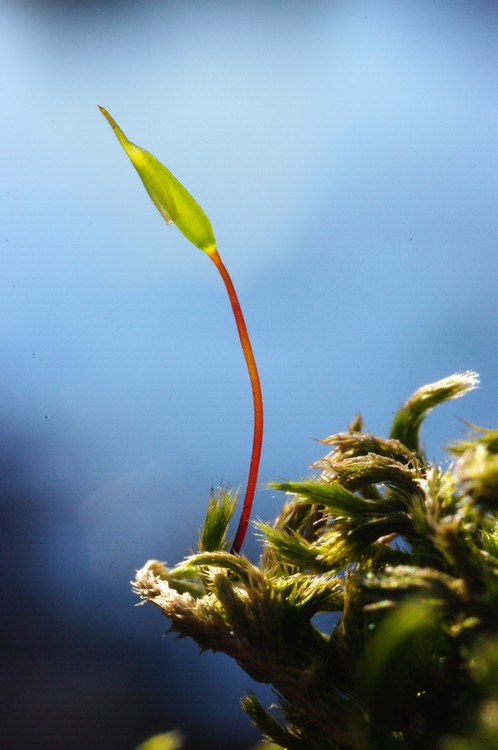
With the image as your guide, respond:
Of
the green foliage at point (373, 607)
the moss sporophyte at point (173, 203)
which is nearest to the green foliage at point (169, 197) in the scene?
the moss sporophyte at point (173, 203)

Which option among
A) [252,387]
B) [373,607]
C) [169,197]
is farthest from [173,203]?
[373,607]

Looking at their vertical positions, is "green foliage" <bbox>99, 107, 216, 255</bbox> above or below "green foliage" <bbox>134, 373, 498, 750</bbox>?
above

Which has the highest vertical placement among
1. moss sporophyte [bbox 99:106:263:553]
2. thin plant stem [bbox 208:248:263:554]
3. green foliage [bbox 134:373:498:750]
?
moss sporophyte [bbox 99:106:263:553]

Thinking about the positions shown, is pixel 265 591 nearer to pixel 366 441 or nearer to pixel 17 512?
pixel 366 441

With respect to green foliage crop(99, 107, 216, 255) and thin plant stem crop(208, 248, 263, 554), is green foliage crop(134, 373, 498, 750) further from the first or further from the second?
green foliage crop(99, 107, 216, 255)

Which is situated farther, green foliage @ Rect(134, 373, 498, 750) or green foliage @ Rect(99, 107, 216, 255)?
green foliage @ Rect(99, 107, 216, 255)

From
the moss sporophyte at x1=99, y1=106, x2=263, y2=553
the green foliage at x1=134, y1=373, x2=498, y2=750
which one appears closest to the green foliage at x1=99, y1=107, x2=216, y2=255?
the moss sporophyte at x1=99, y1=106, x2=263, y2=553

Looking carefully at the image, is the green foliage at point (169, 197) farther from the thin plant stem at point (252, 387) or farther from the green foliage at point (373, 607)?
the green foliage at point (373, 607)

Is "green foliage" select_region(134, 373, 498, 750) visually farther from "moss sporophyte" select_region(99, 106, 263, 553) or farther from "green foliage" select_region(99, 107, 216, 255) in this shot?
"green foliage" select_region(99, 107, 216, 255)

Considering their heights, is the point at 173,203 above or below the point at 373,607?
above

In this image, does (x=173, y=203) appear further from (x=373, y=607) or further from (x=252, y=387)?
(x=373, y=607)
